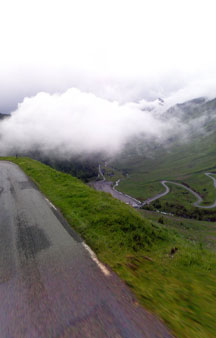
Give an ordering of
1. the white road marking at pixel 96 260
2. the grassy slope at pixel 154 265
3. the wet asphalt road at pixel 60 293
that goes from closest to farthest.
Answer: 1. the wet asphalt road at pixel 60 293
2. the grassy slope at pixel 154 265
3. the white road marking at pixel 96 260

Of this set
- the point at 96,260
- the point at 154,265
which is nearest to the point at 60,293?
the point at 96,260

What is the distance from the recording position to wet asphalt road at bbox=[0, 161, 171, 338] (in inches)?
162

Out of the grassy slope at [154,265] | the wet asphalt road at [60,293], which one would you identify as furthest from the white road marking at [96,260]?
the grassy slope at [154,265]

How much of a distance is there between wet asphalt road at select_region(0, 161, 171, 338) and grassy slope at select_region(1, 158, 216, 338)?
499 mm

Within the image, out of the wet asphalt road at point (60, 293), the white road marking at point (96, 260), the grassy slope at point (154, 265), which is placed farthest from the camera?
the white road marking at point (96, 260)

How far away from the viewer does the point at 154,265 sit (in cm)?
684

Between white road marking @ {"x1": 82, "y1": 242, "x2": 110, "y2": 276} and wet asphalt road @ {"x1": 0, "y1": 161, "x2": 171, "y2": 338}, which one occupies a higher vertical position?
white road marking @ {"x1": 82, "y1": 242, "x2": 110, "y2": 276}

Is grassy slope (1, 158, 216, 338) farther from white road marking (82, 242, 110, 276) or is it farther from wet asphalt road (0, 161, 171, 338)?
wet asphalt road (0, 161, 171, 338)

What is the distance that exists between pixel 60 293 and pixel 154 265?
365cm

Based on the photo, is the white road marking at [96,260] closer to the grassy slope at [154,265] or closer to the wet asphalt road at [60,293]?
the wet asphalt road at [60,293]

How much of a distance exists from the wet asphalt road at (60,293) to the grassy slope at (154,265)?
1.64ft

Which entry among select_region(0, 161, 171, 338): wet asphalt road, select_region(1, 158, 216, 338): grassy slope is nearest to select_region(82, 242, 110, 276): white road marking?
select_region(0, 161, 171, 338): wet asphalt road

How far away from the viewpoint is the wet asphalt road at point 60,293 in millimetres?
4109

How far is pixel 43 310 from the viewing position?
456 cm
